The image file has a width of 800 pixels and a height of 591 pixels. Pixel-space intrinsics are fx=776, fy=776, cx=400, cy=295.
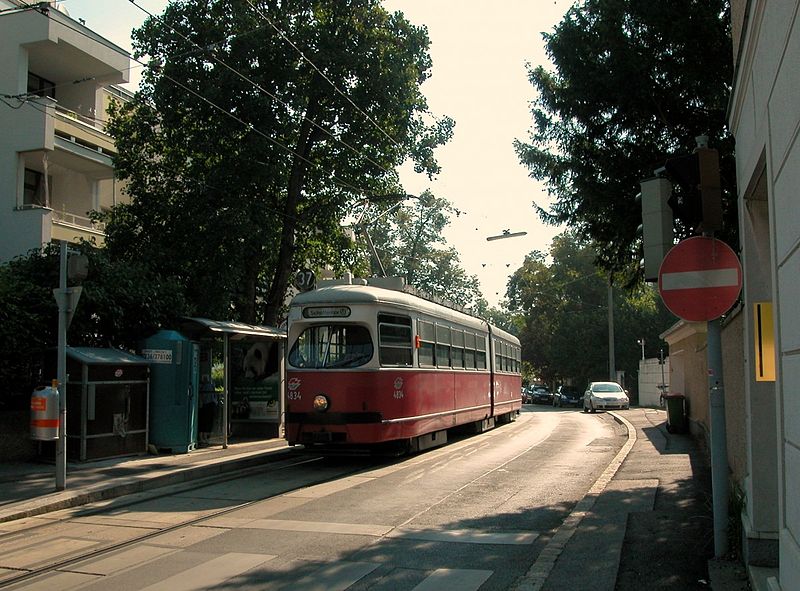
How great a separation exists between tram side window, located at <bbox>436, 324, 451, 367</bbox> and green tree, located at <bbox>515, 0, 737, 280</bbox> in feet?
13.3

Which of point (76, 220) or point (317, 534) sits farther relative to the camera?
point (76, 220)

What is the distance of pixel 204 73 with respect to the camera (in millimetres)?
21359

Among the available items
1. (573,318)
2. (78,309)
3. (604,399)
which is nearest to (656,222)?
(78,309)

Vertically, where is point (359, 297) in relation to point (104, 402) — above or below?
above

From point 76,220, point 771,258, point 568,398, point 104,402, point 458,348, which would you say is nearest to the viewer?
point 771,258

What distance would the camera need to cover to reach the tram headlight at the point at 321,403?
13523 millimetres

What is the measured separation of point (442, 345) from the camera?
17.2 metres

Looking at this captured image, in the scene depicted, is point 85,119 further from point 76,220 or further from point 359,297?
point 359,297

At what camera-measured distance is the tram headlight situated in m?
13.5

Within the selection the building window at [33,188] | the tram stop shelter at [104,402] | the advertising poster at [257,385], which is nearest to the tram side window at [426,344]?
the advertising poster at [257,385]

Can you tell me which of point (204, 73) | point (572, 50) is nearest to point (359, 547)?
point (572, 50)

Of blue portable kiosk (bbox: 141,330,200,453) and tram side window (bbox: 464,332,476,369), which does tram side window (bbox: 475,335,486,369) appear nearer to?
tram side window (bbox: 464,332,476,369)

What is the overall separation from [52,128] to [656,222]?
21280mm

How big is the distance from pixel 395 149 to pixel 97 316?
10.7 m
